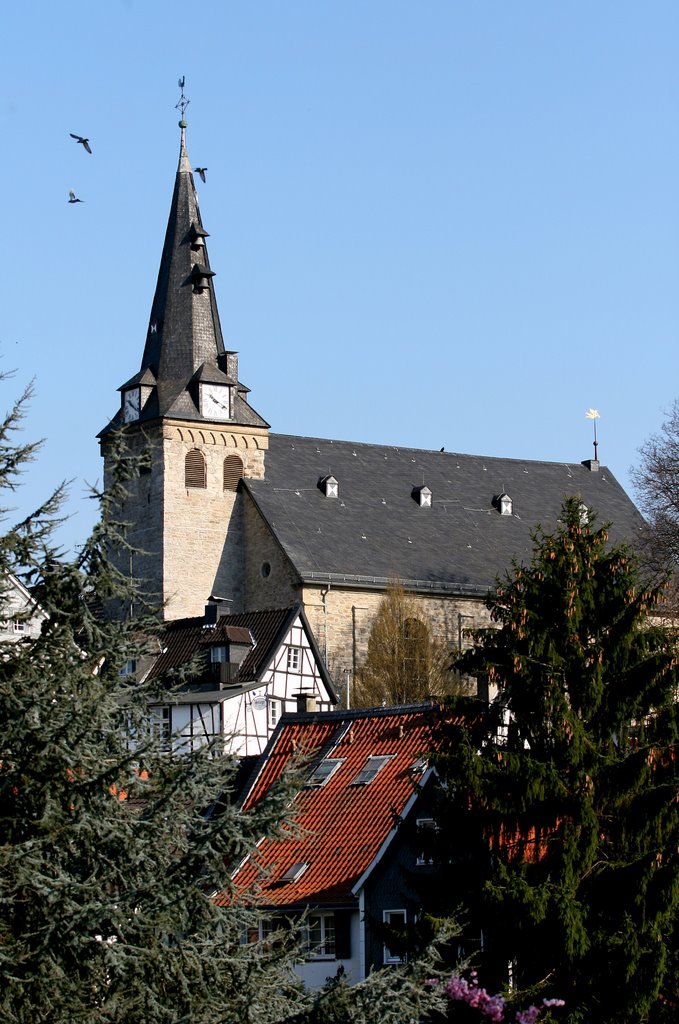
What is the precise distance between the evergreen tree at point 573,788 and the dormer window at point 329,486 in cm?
3408

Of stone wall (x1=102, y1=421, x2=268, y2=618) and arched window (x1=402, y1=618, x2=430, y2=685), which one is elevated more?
stone wall (x1=102, y1=421, x2=268, y2=618)

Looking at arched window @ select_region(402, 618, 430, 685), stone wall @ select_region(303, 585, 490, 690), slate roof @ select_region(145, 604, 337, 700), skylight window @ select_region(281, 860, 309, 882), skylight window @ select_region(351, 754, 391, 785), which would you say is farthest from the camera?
stone wall @ select_region(303, 585, 490, 690)

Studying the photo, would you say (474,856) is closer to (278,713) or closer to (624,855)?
(624,855)

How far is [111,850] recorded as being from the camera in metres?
8.07

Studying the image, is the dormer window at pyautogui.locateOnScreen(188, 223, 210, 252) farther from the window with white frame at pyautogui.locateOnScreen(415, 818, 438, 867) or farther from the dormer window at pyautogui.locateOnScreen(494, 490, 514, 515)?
the window with white frame at pyautogui.locateOnScreen(415, 818, 438, 867)

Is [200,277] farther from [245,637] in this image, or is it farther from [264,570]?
[245,637]

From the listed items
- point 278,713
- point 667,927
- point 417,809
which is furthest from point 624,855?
point 278,713

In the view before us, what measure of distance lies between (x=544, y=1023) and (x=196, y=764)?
24.8 feet

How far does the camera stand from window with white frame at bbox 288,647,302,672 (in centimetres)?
3853

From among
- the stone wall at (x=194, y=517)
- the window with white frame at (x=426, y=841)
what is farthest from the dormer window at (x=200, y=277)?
the window with white frame at (x=426, y=841)

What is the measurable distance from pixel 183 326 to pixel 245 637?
17.5 m

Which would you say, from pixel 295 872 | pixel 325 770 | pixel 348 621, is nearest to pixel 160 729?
pixel 295 872

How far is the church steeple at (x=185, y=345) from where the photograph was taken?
5238 centimetres

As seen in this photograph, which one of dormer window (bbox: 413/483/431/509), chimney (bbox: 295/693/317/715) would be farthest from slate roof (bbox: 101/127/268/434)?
chimney (bbox: 295/693/317/715)
